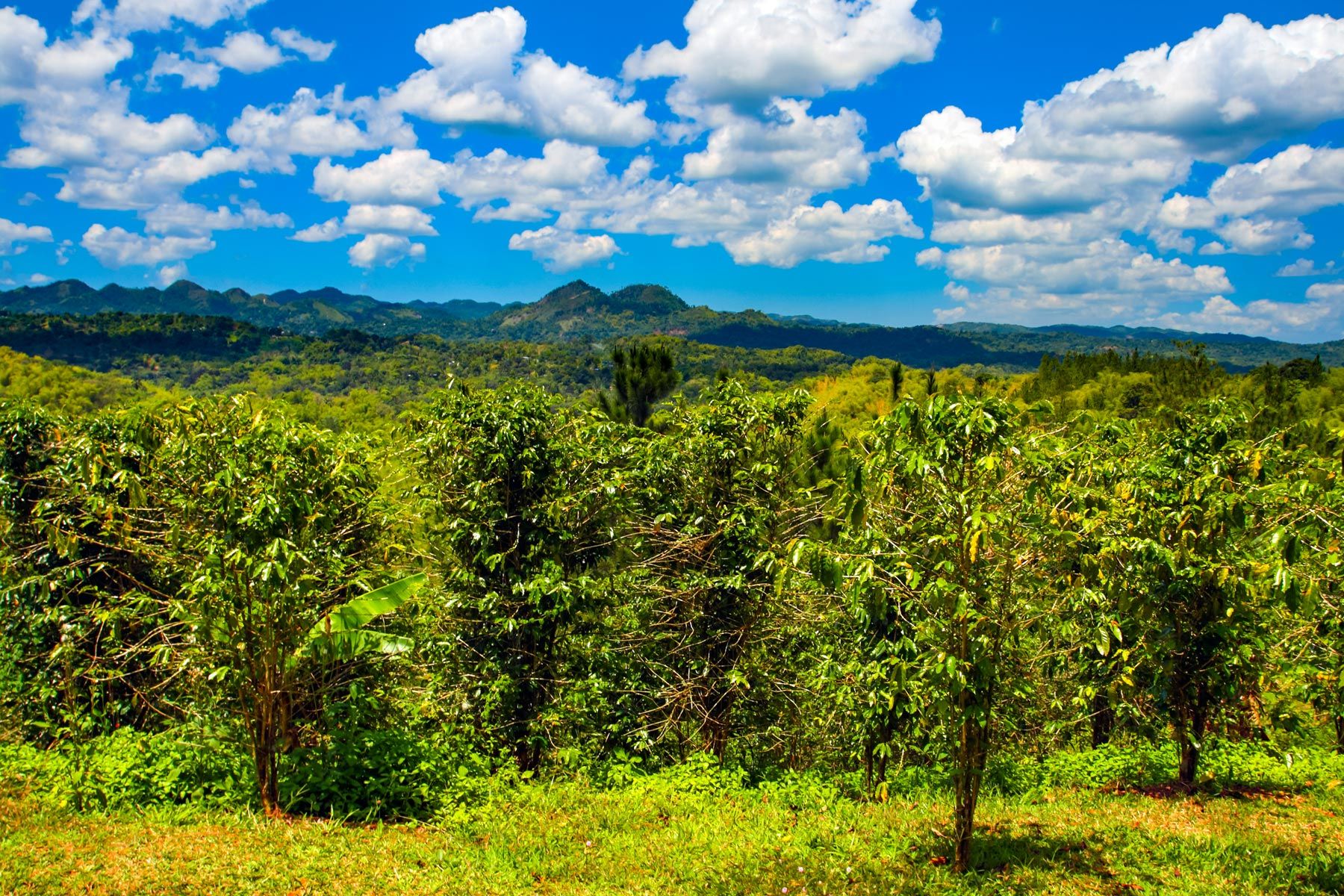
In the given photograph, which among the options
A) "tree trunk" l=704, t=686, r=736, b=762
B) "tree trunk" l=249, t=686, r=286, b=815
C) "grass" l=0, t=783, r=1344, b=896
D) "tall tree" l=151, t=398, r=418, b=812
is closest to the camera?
"grass" l=0, t=783, r=1344, b=896

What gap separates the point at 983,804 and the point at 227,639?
7.68m

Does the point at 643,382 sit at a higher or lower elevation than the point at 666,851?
higher

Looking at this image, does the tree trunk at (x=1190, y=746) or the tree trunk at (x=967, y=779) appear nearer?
the tree trunk at (x=967, y=779)

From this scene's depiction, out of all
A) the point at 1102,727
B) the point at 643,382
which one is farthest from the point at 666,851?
the point at 643,382

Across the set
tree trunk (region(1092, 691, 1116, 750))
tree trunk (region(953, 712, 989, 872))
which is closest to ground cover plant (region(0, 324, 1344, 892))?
tree trunk (region(953, 712, 989, 872))

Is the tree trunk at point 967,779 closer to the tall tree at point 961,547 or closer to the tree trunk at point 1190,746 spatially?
the tall tree at point 961,547

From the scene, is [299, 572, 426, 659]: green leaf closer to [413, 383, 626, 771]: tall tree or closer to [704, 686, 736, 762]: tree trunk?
[413, 383, 626, 771]: tall tree

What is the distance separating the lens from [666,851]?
250 inches

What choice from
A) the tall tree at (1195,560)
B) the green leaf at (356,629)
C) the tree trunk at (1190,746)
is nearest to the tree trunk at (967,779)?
the tall tree at (1195,560)

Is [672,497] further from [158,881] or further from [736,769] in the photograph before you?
[158,881]

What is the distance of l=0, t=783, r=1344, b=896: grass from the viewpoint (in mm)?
5465

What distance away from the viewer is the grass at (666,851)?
546 cm

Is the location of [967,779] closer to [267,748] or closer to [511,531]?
[511,531]

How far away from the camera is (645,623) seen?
9.75 meters
